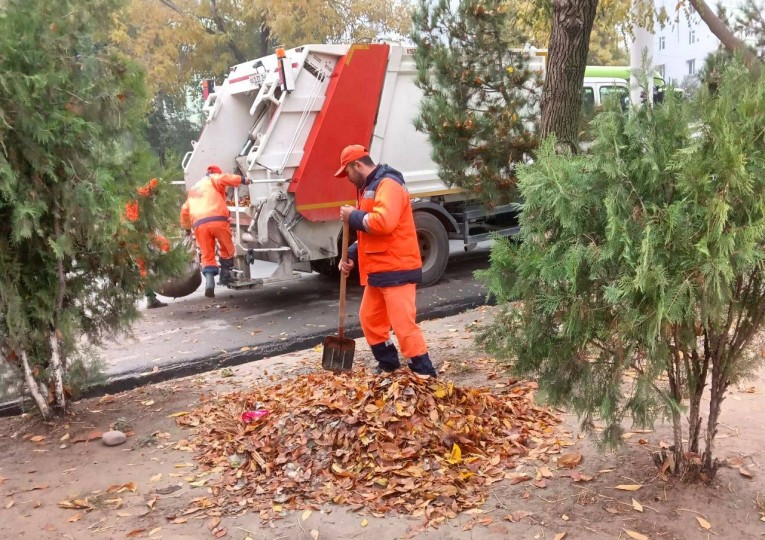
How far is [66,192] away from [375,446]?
2.28 meters

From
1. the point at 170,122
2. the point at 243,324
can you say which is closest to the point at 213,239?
the point at 243,324

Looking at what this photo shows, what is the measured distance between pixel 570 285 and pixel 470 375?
7.49 feet

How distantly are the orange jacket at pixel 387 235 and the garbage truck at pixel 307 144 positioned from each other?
277cm

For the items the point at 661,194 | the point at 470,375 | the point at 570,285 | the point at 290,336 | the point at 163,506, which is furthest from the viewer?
the point at 290,336

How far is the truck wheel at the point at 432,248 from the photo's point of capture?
8.58 m

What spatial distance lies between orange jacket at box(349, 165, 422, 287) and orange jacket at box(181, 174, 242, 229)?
11.3 ft

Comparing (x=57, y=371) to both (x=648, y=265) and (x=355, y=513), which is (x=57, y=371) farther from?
(x=648, y=265)

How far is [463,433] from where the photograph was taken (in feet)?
12.1

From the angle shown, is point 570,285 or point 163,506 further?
point 163,506

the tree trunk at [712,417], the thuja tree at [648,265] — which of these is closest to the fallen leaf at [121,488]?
the thuja tree at [648,265]

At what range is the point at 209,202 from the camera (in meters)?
7.81

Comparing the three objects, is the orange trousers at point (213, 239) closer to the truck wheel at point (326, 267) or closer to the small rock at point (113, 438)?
the truck wheel at point (326, 267)

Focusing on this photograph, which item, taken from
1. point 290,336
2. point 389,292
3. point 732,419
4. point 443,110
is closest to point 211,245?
point 290,336

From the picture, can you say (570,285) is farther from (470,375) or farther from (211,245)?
(211,245)
